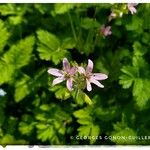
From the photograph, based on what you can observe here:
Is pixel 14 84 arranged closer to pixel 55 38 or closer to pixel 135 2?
pixel 55 38

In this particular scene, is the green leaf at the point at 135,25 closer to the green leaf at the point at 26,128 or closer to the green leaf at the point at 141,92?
the green leaf at the point at 141,92

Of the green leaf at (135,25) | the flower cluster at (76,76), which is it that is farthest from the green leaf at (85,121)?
the green leaf at (135,25)

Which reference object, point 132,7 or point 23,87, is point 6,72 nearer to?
point 23,87

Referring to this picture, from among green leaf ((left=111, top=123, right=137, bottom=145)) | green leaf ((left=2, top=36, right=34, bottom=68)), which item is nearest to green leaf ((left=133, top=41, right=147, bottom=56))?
green leaf ((left=111, top=123, right=137, bottom=145))

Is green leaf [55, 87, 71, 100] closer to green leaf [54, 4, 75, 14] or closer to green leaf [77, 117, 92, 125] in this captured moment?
green leaf [77, 117, 92, 125]

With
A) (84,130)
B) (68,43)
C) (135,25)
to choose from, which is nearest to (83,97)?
(84,130)

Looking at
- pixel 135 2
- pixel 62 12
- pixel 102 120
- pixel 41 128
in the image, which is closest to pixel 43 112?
pixel 41 128

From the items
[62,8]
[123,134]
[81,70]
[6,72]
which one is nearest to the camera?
[81,70]
